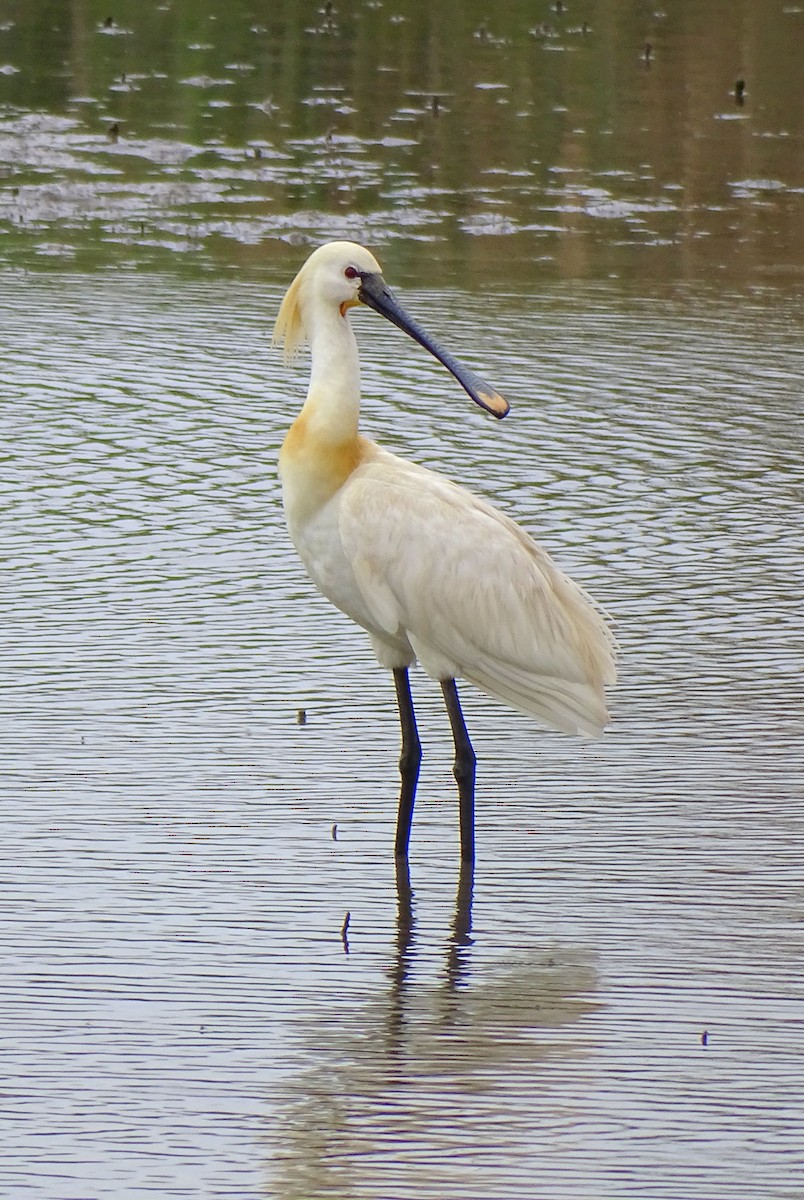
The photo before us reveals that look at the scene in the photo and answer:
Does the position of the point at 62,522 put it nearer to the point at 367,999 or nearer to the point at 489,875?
the point at 489,875

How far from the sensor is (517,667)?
7.00m

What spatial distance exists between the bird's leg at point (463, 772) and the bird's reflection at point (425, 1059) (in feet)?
1.23

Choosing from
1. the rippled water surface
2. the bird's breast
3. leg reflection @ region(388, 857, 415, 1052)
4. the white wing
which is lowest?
leg reflection @ region(388, 857, 415, 1052)

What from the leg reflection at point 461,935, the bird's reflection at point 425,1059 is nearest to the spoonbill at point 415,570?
the leg reflection at point 461,935

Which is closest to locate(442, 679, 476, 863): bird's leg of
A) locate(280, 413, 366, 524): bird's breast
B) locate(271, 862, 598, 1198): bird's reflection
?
locate(271, 862, 598, 1198): bird's reflection

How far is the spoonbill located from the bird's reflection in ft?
2.54

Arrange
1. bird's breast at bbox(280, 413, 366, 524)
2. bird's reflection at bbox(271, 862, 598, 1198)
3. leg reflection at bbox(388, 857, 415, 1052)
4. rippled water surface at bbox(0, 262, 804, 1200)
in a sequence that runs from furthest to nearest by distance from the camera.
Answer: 1. bird's breast at bbox(280, 413, 366, 524)
2. leg reflection at bbox(388, 857, 415, 1052)
3. rippled water surface at bbox(0, 262, 804, 1200)
4. bird's reflection at bbox(271, 862, 598, 1198)

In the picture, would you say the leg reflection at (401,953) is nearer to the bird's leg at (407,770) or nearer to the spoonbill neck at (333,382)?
the bird's leg at (407,770)

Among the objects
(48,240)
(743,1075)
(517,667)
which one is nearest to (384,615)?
(517,667)

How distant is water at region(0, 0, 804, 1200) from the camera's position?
5141mm

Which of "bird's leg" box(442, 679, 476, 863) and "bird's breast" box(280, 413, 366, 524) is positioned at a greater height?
"bird's breast" box(280, 413, 366, 524)

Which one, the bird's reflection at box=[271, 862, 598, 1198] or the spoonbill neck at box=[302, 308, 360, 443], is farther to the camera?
the spoonbill neck at box=[302, 308, 360, 443]

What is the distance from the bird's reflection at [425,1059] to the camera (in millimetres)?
4918

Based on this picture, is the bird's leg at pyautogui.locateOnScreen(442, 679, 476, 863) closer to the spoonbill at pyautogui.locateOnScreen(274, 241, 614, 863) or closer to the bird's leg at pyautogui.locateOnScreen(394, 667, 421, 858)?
the spoonbill at pyautogui.locateOnScreen(274, 241, 614, 863)
